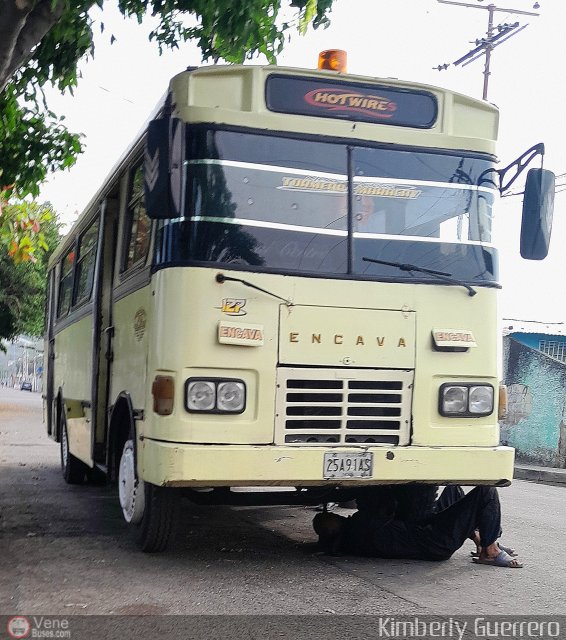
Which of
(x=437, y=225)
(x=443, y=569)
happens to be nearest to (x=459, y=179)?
(x=437, y=225)

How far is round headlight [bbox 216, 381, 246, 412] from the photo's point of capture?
5680mm

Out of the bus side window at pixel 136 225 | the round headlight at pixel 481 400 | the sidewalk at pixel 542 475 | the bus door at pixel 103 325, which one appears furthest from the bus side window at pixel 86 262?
the sidewalk at pixel 542 475

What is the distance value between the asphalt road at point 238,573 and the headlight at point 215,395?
105 centimetres

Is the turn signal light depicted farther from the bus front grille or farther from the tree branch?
the tree branch

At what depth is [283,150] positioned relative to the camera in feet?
19.6

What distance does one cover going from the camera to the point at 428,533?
6410 mm

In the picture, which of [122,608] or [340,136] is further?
[340,136]

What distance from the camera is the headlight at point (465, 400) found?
607 centimetres

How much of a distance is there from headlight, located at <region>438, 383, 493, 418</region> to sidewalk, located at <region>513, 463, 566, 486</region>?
9706 mm

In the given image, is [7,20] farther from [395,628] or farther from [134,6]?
[395,628]

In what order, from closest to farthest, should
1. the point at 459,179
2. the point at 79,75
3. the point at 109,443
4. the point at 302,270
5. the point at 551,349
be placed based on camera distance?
the point at 302,270
the point at 459,179
the point at 109,443
the point at 79,75
the point at 551,349

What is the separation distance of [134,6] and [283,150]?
97.8 inches

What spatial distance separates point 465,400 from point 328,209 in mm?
1550

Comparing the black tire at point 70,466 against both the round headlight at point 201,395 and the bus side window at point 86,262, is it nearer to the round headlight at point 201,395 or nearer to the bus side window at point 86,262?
the bus side window at point 86,262
